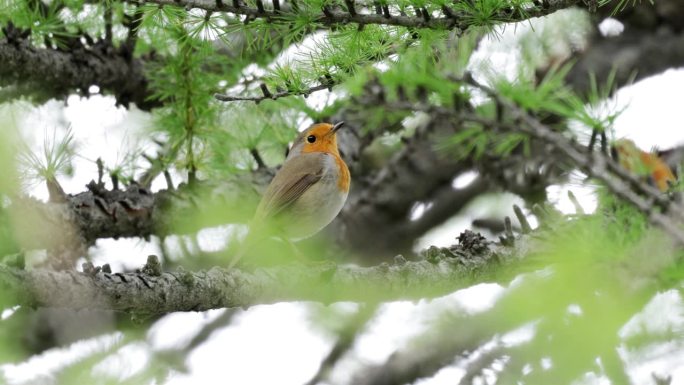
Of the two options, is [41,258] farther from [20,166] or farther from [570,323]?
[570,323]

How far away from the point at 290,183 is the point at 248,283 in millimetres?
1848

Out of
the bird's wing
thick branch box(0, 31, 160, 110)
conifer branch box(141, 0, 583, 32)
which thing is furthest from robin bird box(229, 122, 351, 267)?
conifer branch box(141, 0, 583, 32)

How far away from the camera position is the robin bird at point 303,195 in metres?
5.00

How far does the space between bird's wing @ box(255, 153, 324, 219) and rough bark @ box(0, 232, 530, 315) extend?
1.32 metres

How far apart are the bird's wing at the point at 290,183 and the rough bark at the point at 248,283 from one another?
1.32m

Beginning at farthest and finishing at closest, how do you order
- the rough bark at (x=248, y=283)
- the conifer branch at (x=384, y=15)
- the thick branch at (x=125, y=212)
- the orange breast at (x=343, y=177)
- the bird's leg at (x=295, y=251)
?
1. the orange breast at (x=343, y=177)
2. the bird's leg at (x=295, y=251)
3. the thick branch at (x=125, y=212)
4. the conifer branch at (x=384, y=15)
5. the rough bark at (x=248, y=283)

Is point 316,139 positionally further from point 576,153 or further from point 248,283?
point 576,153

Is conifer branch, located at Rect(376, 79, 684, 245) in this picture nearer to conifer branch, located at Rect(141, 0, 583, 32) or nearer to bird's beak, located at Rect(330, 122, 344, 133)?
conifer branch, located at Rect(141, 0, 583, 32)

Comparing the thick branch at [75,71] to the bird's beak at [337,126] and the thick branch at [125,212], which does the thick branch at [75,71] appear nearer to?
the thick branch at [125,212]

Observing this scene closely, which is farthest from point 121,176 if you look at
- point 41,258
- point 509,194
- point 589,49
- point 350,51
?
point 589,49

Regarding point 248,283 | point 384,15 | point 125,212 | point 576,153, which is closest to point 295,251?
point 125,212

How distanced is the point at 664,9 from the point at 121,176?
382cm

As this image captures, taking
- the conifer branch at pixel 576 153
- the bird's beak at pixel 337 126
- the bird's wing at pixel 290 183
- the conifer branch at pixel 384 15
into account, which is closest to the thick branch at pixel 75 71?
the bird's wing at pixel 290 183

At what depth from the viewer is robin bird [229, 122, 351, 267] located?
5.00 metres
